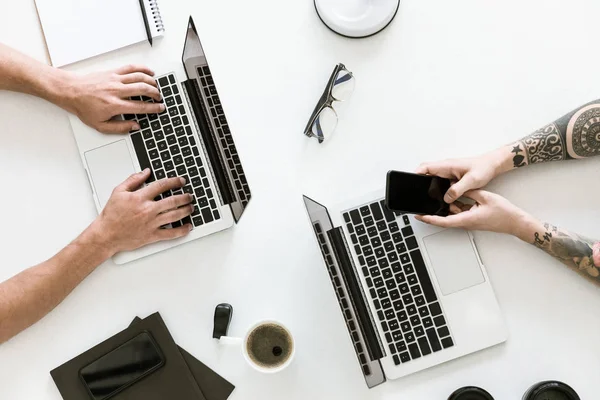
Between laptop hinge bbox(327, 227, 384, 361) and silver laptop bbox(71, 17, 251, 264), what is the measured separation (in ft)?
0.83

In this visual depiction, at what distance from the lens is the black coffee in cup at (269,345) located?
1319mm

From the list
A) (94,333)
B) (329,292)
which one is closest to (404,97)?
(329,292)

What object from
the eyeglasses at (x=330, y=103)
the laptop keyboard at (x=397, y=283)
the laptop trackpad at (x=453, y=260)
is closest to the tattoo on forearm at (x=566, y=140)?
the laptop trackpad at (x=453, y=260)

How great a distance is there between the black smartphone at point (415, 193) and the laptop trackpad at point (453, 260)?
0.21 ft

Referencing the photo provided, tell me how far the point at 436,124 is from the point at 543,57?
317 millimetres

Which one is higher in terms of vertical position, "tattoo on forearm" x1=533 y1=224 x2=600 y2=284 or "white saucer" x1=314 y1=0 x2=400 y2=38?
"white saucer" x1=314 y1=0 x2=400 y2=38

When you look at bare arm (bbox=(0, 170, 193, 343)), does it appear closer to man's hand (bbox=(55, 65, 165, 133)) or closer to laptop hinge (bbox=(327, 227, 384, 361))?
man's hand (bbox=(55, 65, 165, 133))

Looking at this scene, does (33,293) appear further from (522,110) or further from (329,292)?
(522,110)

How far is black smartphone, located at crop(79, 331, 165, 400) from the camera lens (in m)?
1.36

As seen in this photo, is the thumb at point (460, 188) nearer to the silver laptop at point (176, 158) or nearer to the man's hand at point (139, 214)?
the silver laptop at point (176, 158)

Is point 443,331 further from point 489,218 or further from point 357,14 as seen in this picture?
point 357,14

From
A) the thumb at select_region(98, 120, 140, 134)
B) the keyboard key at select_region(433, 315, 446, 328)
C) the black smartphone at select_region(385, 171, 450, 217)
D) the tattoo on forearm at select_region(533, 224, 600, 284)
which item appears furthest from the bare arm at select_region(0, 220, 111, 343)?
the tattoo on forearm at select_region(533, 224, 600, 284)

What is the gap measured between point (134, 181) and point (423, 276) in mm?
745

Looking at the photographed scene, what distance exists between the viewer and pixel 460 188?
1.31m
